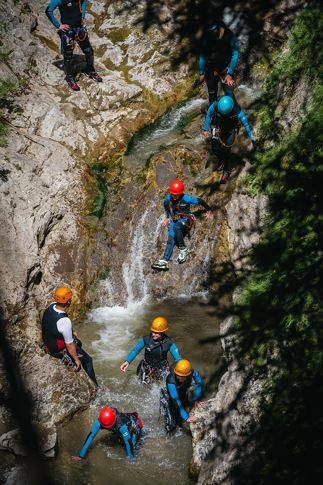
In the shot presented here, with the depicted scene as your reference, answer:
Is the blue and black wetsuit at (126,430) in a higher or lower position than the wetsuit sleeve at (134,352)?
lower

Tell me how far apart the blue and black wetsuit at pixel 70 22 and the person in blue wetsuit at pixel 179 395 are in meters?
8.19

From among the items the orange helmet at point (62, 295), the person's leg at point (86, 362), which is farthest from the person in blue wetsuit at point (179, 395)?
the orange helmet at point (62, 295)

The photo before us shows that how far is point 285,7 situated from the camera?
10727mm

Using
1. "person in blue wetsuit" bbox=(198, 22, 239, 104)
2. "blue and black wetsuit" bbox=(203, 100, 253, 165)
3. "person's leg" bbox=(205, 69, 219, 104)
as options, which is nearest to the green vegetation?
"blue and black wetsuit" bbox=(203, 100, 253, 165)

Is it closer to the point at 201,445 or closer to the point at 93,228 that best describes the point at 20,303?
the point at 93,228

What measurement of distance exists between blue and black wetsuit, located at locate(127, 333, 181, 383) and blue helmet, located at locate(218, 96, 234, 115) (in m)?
4.45

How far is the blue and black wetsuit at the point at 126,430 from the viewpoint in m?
6.39

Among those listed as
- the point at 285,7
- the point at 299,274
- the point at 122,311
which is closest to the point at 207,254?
the point at 122,311

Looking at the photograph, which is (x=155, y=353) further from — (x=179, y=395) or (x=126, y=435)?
(x=126, y=435)

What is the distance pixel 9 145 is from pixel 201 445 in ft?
23.6

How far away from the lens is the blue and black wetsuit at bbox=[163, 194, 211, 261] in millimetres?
8922

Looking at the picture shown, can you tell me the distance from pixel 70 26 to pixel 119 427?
9099 mm

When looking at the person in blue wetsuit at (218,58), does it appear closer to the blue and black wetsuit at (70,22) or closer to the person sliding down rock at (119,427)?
the blue and black wetsuit at (70,22)

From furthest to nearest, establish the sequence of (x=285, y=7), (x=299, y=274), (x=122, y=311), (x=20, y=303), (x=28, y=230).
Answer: (x=285, y=7) < (x=122, y=311) < (x=28, y=230) < (x=20, y=303) < (x=299, y=274)
